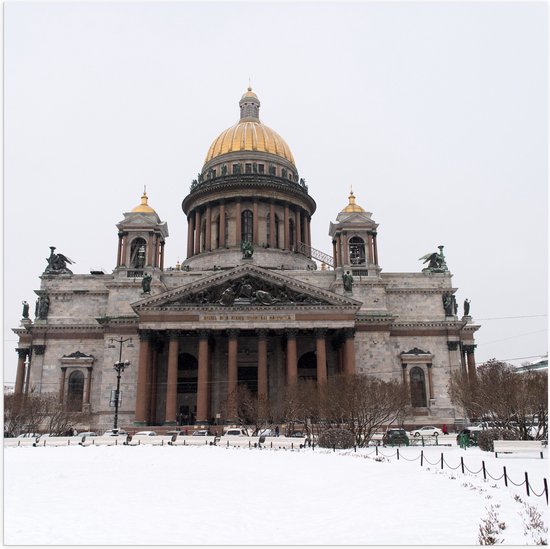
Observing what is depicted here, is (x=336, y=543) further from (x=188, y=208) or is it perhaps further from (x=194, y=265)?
(x=188, y=208)

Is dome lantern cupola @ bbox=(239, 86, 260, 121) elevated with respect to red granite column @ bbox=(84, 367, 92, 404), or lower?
elevated

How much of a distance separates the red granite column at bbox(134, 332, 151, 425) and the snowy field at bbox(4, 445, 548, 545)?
71.8 feet

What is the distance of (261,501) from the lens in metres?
15.0

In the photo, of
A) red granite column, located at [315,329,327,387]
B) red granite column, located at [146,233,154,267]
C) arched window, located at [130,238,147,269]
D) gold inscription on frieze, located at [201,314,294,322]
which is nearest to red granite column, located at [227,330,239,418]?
gold inscription on frieze, located at [201,314,294,322]

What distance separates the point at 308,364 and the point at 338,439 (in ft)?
76.3

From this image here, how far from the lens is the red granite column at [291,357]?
4656 centimetres

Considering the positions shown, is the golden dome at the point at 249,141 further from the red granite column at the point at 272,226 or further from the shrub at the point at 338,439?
the shrub at the point at 338,439

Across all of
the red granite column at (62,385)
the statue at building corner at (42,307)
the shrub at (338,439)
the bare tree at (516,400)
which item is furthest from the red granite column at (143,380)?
the bare tree at (516,400)

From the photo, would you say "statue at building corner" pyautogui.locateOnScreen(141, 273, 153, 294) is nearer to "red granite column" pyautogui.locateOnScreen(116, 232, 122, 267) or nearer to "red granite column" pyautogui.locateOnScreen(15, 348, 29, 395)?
"red granite column" pyautogui.locateOnScreen(116, 232, 122, 267)

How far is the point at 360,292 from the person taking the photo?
177 feet

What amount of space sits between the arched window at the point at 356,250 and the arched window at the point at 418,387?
1133 centimetres

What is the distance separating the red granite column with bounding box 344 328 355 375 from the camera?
47.9m

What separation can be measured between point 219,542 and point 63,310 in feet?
159

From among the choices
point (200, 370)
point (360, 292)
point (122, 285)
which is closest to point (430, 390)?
point (360, 292)
